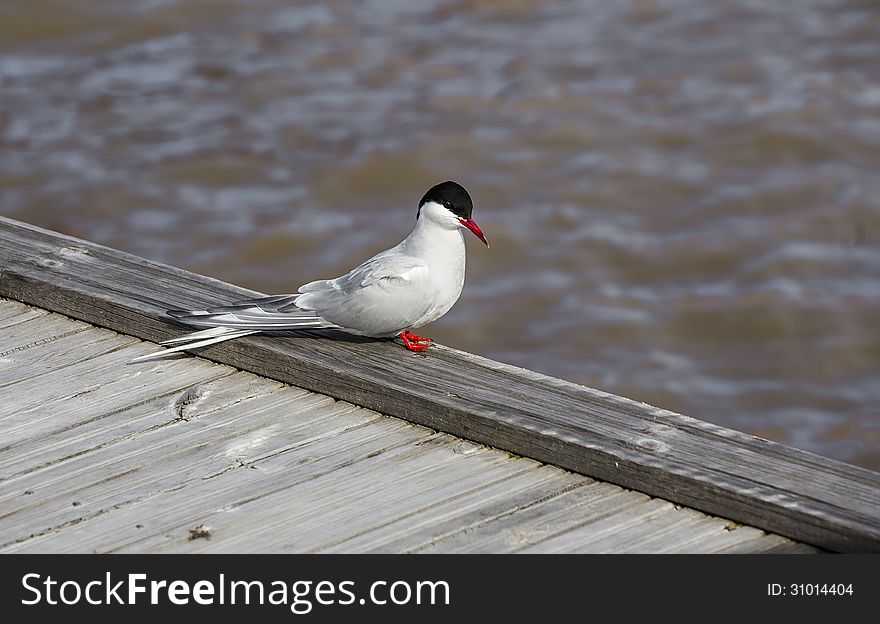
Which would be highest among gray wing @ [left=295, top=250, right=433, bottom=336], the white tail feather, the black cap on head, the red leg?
the black cap on head

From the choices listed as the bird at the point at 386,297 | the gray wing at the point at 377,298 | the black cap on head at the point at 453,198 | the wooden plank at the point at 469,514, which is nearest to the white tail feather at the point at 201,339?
the bird at the point at 386,297

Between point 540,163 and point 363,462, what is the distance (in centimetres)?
689

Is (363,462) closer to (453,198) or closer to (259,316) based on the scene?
(259,316)

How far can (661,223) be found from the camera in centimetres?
888

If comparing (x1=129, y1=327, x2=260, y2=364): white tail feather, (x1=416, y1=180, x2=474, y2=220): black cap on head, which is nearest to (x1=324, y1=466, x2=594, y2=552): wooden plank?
(x1=416, y1=180, x2=474, y2=220): black cap on head

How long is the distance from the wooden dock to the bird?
0.07 meters

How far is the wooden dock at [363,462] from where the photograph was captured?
2738 mm

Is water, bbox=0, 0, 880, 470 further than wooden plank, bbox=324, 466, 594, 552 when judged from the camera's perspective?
Yes

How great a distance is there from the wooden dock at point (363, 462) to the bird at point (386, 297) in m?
0.07

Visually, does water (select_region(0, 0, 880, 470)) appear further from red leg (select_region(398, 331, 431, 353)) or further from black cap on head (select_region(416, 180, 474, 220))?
black cap on head (select_region(416, 180, 474, 220))

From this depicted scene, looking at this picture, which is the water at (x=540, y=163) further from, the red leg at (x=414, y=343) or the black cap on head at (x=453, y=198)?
the black cap on head at (x=453, y=198)

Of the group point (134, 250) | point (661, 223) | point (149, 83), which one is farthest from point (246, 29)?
point (661, 223)

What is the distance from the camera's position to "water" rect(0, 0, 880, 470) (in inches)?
313

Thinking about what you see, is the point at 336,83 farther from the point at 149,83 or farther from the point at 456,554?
the point at 456,554
